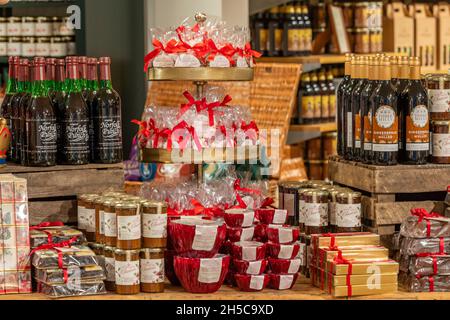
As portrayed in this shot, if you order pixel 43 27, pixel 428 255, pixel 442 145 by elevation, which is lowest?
pixel 428 255

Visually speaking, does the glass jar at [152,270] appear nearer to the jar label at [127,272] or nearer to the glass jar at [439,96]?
the jar label at [127,272]

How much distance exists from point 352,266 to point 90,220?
0.89m

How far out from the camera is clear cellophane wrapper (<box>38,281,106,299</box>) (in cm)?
297

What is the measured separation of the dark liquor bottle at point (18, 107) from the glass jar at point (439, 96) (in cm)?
142

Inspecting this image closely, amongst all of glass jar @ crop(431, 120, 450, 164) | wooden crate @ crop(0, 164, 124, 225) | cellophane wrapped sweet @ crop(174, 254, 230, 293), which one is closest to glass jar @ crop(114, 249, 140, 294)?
cellophane wrapped sweet @ crop(174, 254, 230, 293)

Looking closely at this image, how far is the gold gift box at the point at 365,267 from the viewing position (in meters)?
2.99

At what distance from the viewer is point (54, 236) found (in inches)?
124

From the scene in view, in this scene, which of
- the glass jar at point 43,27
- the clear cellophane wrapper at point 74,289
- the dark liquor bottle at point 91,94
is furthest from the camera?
the glass jar at point 43,27

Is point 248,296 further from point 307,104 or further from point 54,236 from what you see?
point 307,104

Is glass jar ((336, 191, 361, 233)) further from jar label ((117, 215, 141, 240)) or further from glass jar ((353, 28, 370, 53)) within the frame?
glass jar ((353, 28, 370, 53))

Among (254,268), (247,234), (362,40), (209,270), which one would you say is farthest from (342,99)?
(362,40)

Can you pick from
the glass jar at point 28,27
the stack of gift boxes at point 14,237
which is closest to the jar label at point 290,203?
the stack of gift boxes at point 14,237
